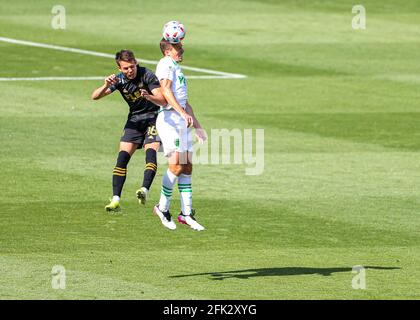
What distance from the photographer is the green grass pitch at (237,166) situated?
14273 mm

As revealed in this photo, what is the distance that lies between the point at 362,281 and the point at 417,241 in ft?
7.37

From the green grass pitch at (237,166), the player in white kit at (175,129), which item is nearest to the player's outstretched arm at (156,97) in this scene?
the player in white kit at (175,129)

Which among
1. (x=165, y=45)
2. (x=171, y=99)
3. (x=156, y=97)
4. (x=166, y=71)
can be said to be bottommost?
(x=171, y=99)

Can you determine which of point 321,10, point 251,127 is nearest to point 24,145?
point 251,127

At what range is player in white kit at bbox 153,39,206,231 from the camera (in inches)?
577

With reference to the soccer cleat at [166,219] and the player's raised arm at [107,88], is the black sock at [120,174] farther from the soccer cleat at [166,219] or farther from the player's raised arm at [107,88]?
the player's raised arm at [107,88]

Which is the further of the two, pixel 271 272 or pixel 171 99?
pixel 171 99

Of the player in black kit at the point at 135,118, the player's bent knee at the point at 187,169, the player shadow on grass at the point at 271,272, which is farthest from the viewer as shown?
the player in black kit at the point at 135,118

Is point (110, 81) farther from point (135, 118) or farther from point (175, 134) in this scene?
point (135, 118)

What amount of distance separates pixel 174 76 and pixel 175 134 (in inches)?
27.7

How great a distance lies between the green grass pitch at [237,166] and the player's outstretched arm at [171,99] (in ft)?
5.63

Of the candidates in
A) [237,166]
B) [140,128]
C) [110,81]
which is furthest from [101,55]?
[110,81]

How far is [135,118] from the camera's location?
16906mm

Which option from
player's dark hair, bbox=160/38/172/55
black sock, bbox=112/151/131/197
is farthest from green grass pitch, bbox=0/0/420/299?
→ player's dark hair, bbox=160/38/172/55
